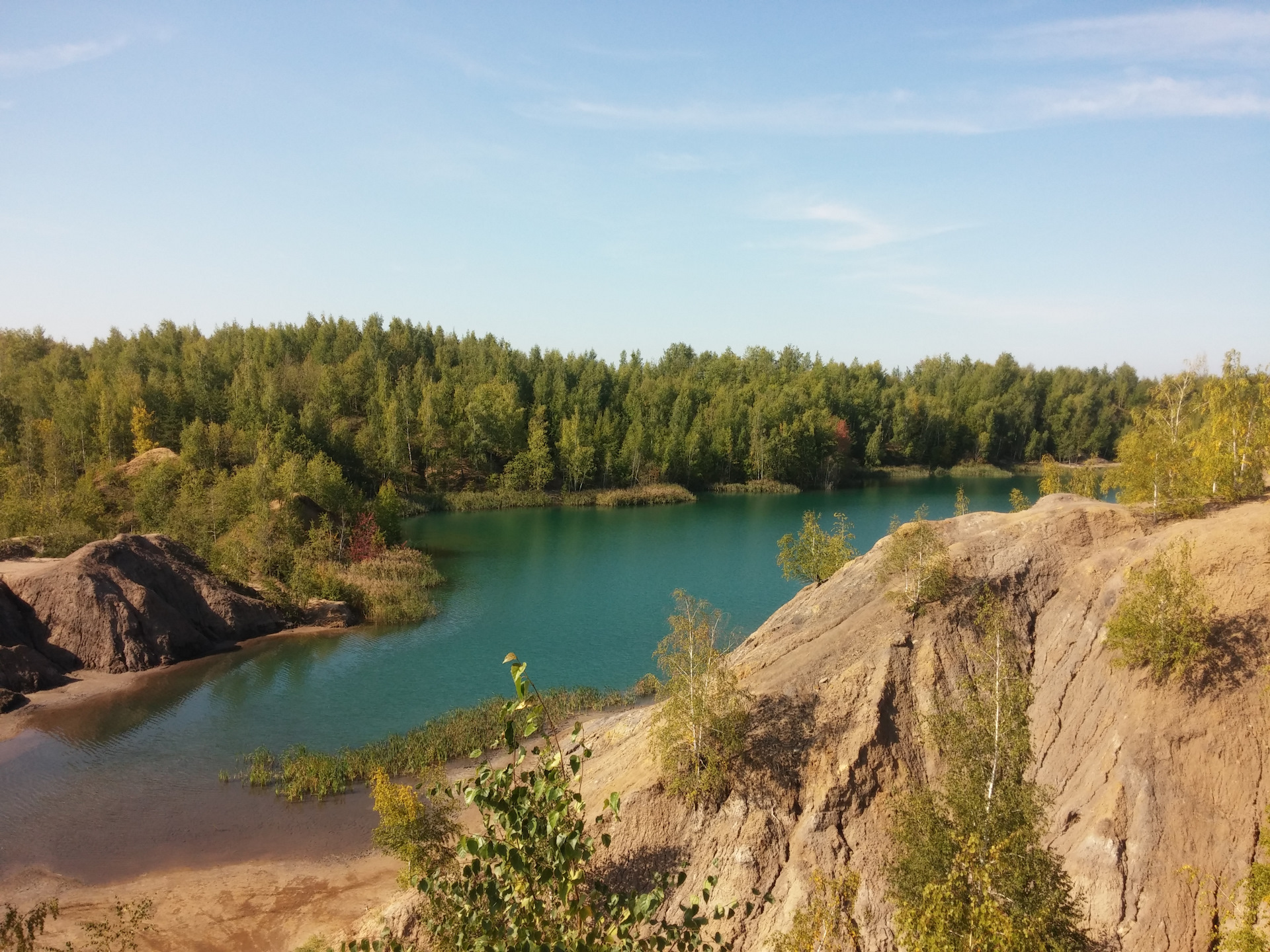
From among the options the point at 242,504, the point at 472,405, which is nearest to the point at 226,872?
the point at 242,504

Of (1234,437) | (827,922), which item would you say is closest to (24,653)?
(827,922)

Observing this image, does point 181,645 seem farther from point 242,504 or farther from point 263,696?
point 242,504

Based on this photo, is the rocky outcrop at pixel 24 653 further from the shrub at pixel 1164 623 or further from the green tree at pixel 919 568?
the shrub at pixel 1164 623

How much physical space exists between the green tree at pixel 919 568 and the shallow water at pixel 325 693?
9.01 m

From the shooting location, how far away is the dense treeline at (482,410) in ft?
253

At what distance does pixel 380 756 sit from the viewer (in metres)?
28.6

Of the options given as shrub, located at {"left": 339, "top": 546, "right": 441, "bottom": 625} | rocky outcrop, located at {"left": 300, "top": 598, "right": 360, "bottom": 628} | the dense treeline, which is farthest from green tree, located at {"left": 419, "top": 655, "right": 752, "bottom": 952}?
the dense treeline

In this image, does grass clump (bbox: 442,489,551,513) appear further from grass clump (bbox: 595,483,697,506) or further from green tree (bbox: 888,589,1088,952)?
green tree (bbox: 888,589,1088,952)

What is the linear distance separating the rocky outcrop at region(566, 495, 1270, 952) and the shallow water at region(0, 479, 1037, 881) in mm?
10132

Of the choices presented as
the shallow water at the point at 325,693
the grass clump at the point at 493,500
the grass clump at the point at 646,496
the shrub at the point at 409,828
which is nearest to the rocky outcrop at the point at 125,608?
the shallow water at the point at 325,693

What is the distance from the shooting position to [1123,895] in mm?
15562

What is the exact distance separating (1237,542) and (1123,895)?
35.9ft

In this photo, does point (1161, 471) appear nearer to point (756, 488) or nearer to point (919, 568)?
point (919, 568)

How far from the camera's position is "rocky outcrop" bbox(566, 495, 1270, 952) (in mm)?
16203
